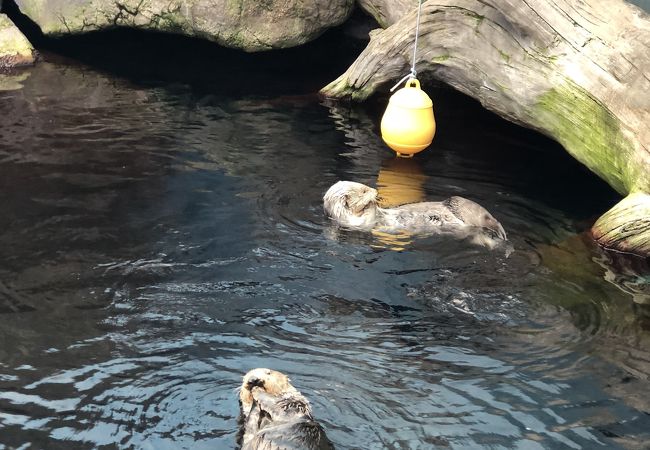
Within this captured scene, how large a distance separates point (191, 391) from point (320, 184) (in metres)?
3.78

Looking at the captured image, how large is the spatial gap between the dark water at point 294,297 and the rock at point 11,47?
2805 mm

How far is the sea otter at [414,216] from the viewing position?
22.0 ft

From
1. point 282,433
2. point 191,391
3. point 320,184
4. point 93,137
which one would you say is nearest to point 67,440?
point 191,391

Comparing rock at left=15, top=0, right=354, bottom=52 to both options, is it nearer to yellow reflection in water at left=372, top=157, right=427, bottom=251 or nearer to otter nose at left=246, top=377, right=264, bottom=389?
yellow reflection in water at left=372, top=157, right=427, bottom=251

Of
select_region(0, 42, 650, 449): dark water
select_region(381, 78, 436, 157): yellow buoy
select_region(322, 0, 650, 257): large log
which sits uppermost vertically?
select_region(322, 0, 650, 257): large log

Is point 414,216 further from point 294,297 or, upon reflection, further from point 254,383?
point 254,383

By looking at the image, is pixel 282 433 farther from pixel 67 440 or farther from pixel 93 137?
pixel 93 137

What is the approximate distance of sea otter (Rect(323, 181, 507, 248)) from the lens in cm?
670

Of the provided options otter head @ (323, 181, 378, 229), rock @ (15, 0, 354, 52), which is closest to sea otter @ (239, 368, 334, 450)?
otter head @ (323, 181, 378, 229)

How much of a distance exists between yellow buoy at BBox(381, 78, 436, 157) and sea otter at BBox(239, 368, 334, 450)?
4322 millimetres

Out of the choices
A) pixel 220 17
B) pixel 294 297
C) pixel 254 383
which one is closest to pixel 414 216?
pixel 294 297

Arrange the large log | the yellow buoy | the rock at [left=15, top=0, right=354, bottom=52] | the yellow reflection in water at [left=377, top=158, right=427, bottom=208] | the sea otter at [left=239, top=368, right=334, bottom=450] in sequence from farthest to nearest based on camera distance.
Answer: the rock at [left=15, top=0, right=354, bottom=52]
the yellow buoy
the yellow reflection in water at [left=377, top=158, right=427, bottom=208]
the large log
the sea otter at [left=239, top=368, right=334, bottom=450]

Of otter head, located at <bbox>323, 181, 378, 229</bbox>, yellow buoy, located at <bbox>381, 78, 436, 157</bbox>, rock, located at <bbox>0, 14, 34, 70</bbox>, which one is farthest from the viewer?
rock, located at <bbox>0, 14, 34, 70</bbox>

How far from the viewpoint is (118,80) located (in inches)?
452
